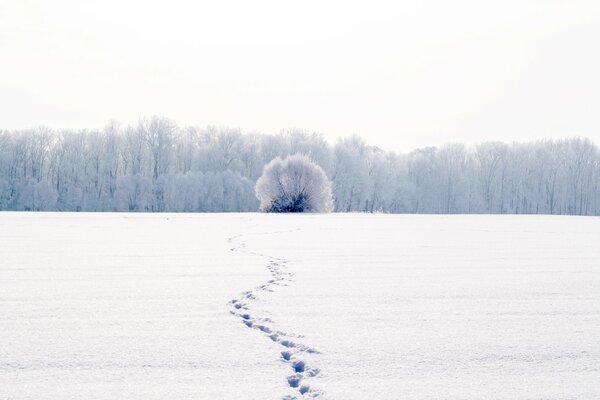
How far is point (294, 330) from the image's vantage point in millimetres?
3354

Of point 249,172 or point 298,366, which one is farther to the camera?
point 249,172

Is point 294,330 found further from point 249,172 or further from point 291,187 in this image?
point 249,172

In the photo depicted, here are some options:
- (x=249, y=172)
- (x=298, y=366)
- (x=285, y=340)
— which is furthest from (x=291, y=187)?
(x=298, y=366)

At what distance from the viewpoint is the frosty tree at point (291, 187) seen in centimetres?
2983

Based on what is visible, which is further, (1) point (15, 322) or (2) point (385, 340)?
(1) point (15, 322)

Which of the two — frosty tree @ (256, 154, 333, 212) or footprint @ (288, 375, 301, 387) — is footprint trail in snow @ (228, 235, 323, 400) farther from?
frosty tree @ (256, 154, 333, 212)

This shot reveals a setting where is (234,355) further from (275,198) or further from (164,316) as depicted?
(275,198)

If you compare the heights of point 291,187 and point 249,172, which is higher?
point 249,172

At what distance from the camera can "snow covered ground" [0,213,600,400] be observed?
2467mm

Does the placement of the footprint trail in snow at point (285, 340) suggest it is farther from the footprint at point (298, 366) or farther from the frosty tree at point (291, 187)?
the frosty tree at point (291, 187)

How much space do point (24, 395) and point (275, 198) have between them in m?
27.7

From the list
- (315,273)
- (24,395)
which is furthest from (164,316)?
(315,273)

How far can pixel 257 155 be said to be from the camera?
54.4 m

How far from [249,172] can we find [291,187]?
79.2ft
